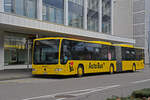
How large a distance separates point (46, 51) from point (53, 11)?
1257 cm

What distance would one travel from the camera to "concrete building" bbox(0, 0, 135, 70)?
23219 millimetres

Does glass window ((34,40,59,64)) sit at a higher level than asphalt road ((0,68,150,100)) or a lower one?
higher

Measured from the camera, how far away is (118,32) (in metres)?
70.4

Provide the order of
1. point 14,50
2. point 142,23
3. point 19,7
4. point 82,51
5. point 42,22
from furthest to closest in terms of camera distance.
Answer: point 142,23, point 14,50, point 19,7, point 42,22, point 82,51

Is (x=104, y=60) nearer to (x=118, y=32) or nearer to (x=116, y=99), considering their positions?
(x=116, y=99)

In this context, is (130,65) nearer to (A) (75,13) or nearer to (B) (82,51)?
(B) (82,51)

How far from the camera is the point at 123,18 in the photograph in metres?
69.4

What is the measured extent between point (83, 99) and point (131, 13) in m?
61.6

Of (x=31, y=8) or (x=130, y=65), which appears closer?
(x=31, y=8)

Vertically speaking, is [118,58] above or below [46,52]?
below

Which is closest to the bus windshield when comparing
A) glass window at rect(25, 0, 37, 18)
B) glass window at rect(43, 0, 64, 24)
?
glass window at rect(25, 0, 37, 18)

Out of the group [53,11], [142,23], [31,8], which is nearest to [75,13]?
[53,11]

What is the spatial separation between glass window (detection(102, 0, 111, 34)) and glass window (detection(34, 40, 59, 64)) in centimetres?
2313

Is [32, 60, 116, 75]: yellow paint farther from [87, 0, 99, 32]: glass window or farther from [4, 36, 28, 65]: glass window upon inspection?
[87, 0, 99, 32]: glass window
